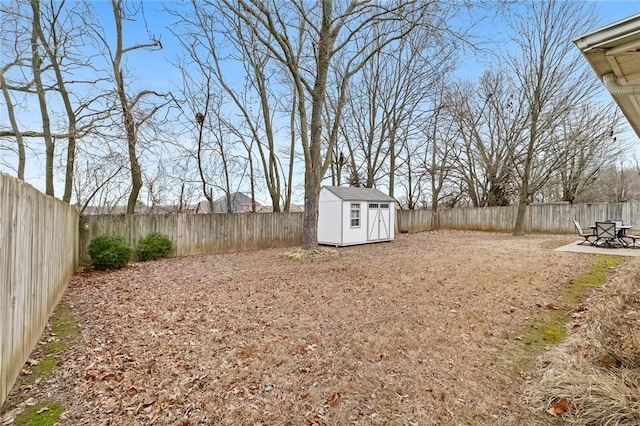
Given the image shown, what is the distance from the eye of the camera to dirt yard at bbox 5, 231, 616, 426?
2.24 meters

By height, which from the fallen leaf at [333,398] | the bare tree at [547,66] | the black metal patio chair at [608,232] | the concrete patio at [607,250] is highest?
the bare tree at [547,66]

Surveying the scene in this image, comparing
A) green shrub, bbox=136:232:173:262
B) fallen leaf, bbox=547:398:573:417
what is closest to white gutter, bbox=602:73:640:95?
fallen leaf, bbox=547:398:573:417

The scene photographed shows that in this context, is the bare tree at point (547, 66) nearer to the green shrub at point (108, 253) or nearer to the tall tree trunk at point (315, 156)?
the tall tree trunk at point (315, 156)

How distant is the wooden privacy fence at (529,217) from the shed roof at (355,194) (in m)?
4.29

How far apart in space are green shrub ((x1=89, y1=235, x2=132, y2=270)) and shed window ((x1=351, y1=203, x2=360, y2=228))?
23.0 feet

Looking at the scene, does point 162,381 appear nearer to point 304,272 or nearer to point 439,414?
point 439,414

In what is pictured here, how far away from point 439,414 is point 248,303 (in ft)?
9.99

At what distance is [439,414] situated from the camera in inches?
85.2

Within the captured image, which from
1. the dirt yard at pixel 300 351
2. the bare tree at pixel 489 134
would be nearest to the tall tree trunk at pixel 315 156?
the dirt yard at pixel 300 351

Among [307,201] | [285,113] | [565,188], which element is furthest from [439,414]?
[565,188]

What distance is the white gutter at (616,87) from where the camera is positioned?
9.96 ft

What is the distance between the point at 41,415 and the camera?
221 centimetres

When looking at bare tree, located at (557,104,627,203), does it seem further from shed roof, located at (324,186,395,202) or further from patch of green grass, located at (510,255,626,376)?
patch of green grass, located at (510,255,626,376)

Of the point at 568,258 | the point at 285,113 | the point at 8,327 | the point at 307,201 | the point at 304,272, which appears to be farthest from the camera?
the point at 285,113
